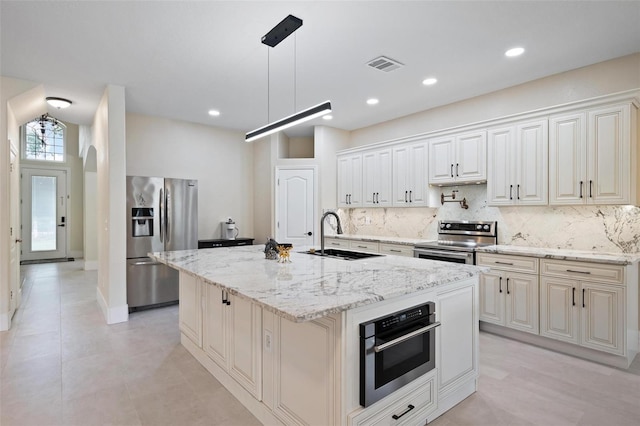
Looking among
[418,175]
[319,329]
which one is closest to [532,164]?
[418,175]

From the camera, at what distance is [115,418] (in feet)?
7.15

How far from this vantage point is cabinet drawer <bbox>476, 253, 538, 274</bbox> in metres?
3.34

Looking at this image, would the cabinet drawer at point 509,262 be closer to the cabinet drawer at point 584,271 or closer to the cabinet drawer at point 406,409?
the cabinet drawer at point 584,271

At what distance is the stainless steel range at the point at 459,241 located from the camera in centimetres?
384

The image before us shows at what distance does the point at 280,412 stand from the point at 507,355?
2.30 metres

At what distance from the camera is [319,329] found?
1.69 meters

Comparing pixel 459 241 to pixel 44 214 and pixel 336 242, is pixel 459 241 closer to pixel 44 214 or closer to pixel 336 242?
pixel 336 242

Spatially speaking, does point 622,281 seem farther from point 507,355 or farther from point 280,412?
point 280,412

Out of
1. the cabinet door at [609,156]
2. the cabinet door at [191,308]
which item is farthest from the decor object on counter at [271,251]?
the cabinet door at [609,156]

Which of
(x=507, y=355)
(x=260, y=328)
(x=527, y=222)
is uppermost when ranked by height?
(x=527, y=222)

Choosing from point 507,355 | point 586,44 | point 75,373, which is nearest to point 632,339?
point 507,355

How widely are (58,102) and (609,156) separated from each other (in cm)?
639

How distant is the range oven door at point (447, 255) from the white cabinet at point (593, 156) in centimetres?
100

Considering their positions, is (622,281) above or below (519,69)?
below
